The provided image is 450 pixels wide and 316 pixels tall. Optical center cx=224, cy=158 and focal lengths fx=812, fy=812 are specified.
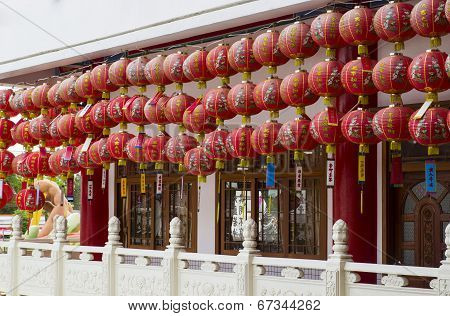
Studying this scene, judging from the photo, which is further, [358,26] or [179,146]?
[179,146]

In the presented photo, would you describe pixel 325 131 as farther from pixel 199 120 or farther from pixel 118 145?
pixel 118 145

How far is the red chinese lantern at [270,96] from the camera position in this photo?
8969mm

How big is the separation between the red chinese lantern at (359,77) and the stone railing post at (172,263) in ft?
8.22

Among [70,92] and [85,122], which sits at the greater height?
[70,92]

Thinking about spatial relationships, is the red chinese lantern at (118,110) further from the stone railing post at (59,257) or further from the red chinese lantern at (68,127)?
the stone railing post at (59,257)

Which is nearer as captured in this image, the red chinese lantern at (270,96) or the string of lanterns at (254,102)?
the string of lanterns at (254,102)

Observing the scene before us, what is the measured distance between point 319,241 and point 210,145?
1.91m

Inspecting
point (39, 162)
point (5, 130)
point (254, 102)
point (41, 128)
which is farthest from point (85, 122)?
point (254, 102)

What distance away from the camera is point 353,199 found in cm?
917

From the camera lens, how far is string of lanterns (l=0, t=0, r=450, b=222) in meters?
7.80

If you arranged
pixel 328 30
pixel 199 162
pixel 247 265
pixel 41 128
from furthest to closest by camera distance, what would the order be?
pixel 41 128 < pixel 199 162 < pixel 328 30 < pixel 247 265

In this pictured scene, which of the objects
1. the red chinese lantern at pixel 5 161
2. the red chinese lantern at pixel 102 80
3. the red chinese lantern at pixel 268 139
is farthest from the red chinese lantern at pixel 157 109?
the red chinese lantern at pixel 5 161

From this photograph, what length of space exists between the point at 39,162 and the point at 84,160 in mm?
1265

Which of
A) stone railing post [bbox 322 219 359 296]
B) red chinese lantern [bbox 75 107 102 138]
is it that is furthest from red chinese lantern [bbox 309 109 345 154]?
red chinese lantern [bbox 75 107 102 138]
